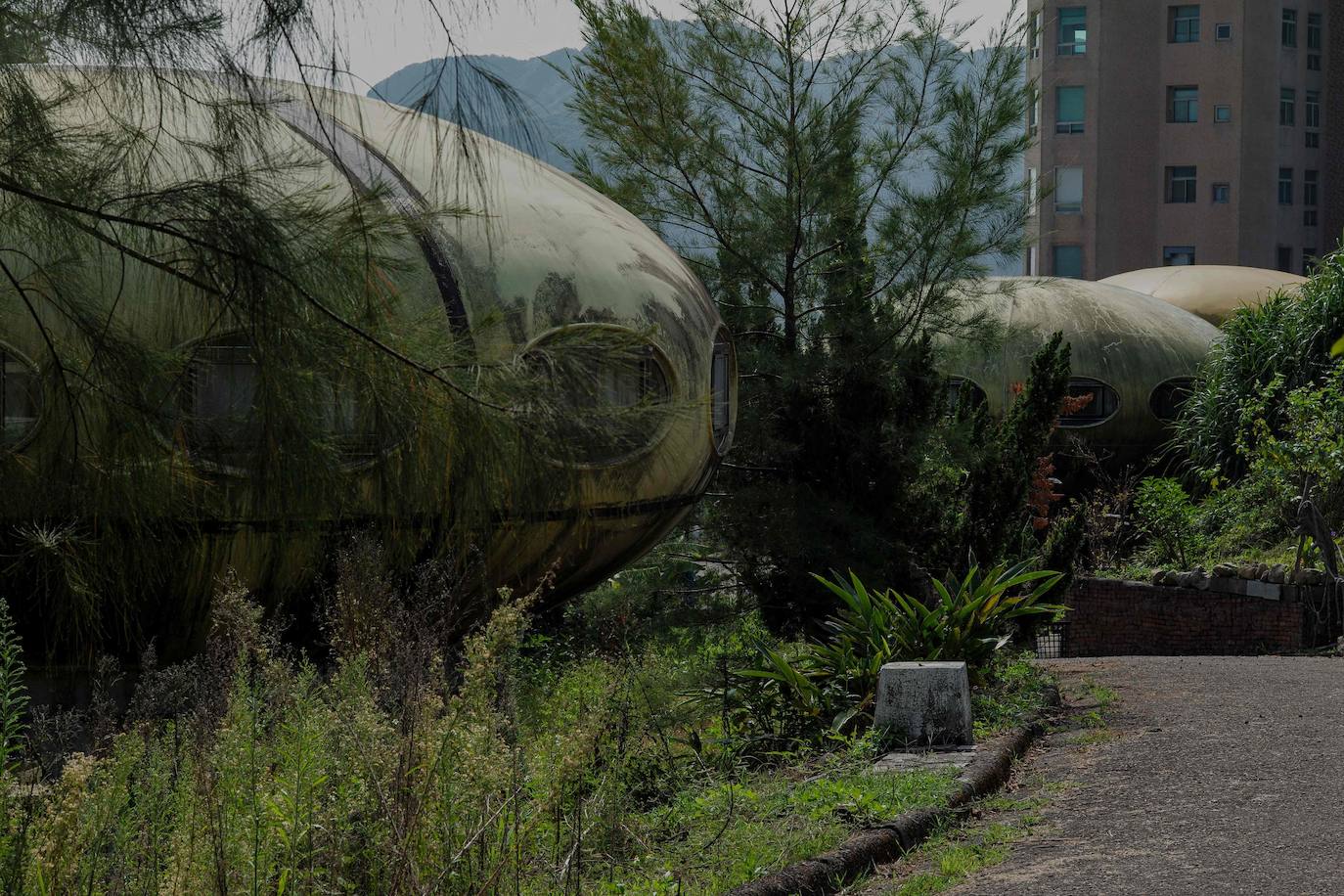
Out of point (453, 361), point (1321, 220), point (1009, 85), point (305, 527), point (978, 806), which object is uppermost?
point (1321, 220)

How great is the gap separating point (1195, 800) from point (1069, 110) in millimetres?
42553

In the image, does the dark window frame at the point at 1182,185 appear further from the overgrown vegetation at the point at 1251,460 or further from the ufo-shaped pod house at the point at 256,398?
the ufo-shaped pod house at the point at 256,398

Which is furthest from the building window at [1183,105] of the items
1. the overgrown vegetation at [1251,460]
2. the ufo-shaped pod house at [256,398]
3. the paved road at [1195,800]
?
the ufo-shaped pod house at [256,398]

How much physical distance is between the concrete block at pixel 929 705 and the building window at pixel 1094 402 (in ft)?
49.9

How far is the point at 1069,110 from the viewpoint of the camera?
1826 inches

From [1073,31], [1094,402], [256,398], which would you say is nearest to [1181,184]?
[1073,31]

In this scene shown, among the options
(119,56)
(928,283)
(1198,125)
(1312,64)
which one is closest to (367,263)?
(119,56)

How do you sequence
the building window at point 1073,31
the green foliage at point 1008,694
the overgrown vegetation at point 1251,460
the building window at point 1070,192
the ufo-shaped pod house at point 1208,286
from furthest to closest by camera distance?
the building window at point 1070,192, the building window at point 1073,31, the ufo-shaped pod house at point 1208,286, the overgrown vegetation at point 1251,460, the green foliage at point 1008,694

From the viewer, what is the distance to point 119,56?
4910mm

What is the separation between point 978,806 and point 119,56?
4363 millimetres

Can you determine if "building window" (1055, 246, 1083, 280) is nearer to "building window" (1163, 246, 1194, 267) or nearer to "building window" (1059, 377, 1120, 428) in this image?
"building window" (1163, 246, 1194, 267)

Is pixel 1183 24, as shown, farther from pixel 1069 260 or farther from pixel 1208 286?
pixel 1208 286

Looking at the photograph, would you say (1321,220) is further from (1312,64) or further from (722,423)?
(722,423)

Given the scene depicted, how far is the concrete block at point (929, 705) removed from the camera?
300 inches
